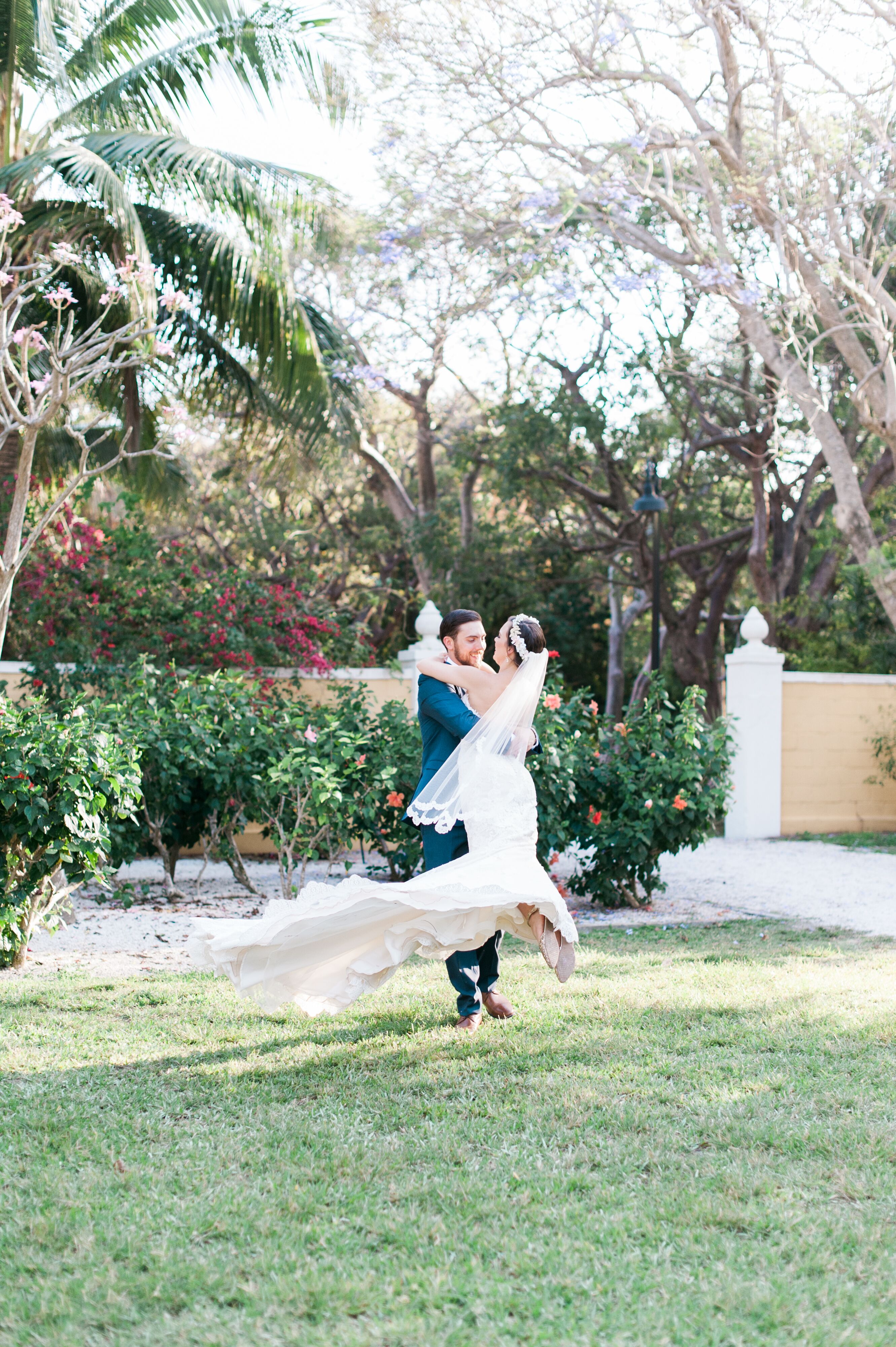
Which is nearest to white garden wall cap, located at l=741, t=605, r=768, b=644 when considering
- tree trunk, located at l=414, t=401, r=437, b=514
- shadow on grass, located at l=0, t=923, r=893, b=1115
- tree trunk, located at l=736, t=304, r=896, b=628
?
tree trunk, located at l=736, t=304, r=896, b=628

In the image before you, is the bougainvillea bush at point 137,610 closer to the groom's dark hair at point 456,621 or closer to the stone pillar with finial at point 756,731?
the stone pillar with finial at point 756,731

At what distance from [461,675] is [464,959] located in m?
1.19

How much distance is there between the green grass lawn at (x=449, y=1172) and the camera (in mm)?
2641

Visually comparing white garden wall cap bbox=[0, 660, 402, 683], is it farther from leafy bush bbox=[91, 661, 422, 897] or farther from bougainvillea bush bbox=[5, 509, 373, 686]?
leafy bush bbox=[91, 661, 422, 897]

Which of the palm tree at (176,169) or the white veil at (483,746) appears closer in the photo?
the white veil at (483,746)

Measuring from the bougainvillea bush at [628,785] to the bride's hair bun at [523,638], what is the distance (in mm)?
2586

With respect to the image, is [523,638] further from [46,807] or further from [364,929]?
[46,807]

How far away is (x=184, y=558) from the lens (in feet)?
37.5

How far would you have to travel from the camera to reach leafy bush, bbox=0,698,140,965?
5.68 m

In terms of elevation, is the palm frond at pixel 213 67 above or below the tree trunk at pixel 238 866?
above

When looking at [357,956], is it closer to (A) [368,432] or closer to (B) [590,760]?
(B) [590,760]

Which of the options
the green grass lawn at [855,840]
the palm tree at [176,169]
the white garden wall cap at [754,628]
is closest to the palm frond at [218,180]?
the palm tree at [176,169]

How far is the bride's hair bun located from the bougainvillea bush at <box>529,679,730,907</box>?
2586 mm

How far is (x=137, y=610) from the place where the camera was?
34.7 feet
